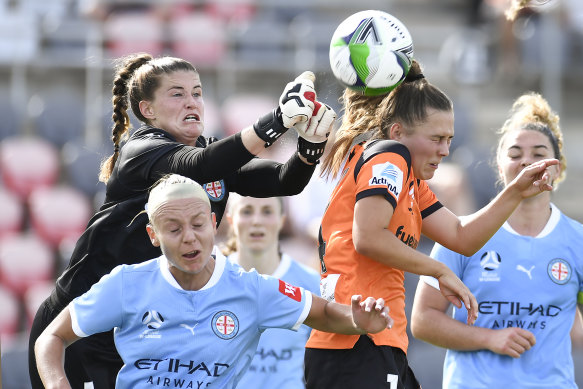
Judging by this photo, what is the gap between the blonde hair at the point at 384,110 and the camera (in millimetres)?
3939

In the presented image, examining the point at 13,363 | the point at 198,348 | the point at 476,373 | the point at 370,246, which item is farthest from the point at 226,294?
the point at 13,363

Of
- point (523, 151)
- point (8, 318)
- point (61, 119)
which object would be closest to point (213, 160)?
point (523, 151)

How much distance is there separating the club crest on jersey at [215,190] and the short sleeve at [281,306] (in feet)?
1.77

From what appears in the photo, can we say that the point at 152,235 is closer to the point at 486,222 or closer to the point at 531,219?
the point at 486,222

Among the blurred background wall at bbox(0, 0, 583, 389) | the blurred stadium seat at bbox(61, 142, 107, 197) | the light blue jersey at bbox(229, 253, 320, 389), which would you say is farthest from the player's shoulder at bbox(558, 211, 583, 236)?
the blurred stadium seat at bbox(61, 142, 107, 197)

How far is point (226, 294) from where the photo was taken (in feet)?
12.2

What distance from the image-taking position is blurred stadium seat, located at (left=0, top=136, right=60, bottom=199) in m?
10.4

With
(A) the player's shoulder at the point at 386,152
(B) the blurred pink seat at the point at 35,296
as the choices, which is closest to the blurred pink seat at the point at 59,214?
(B) the blurred pink seat at the point at 35,296

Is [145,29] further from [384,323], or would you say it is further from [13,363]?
[384,323]

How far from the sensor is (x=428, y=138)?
391cm

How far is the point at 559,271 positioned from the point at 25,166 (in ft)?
23.1

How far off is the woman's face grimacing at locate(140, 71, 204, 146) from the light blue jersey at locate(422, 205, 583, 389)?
4.34 feet

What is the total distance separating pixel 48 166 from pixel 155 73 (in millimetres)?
6519

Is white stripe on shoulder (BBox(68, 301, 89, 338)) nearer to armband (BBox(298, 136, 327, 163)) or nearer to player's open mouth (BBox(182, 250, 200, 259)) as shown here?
player's open mouth (BBox(182, 250, 200, 259))
